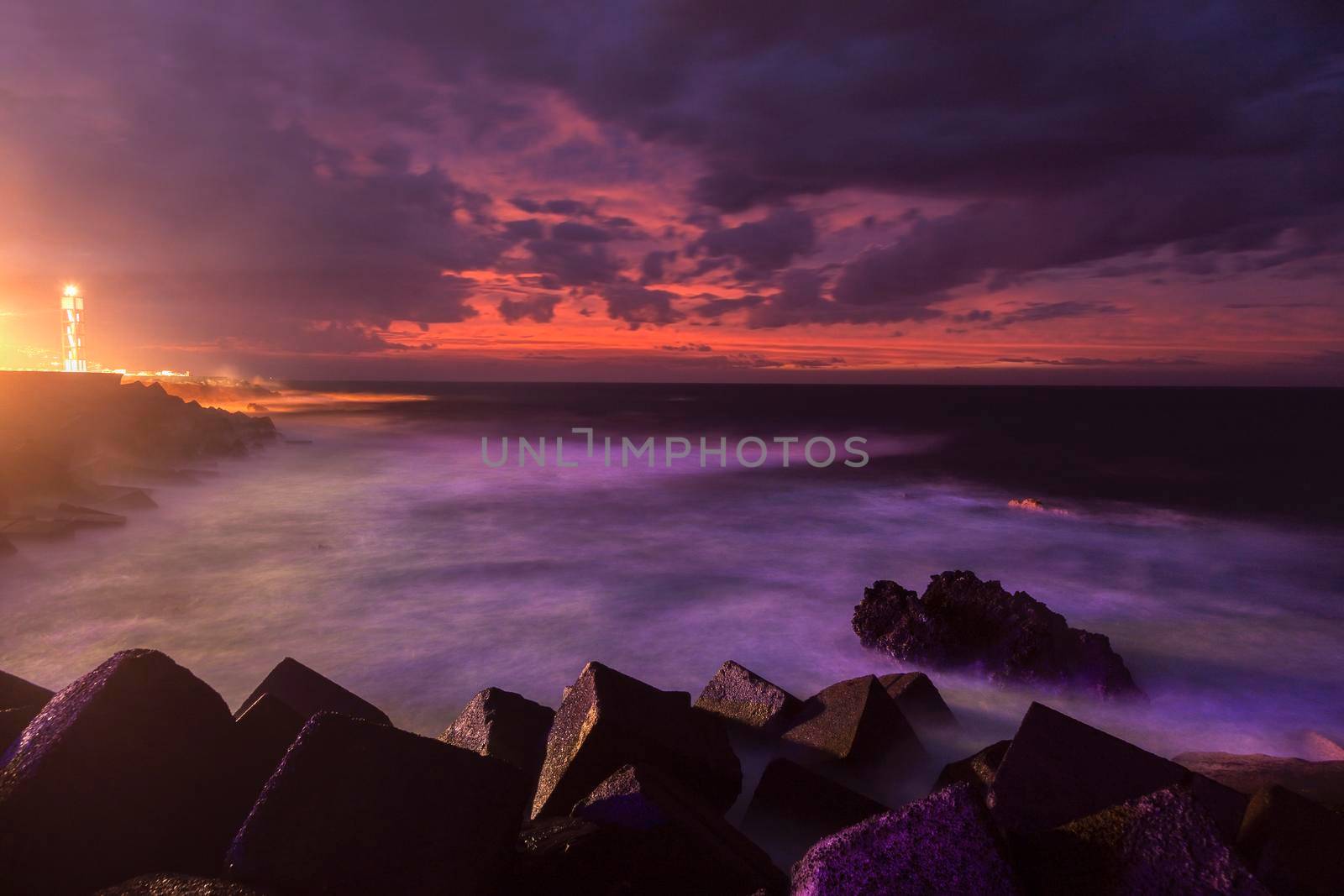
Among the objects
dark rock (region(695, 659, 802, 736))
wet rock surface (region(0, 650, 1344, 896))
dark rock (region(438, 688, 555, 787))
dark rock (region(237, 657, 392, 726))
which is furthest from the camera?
dark rock (region(695, 659, 802, 736))

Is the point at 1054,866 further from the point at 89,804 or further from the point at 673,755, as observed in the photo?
the point at 89,804

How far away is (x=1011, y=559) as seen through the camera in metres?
13.2

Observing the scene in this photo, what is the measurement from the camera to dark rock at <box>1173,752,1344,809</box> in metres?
4.28

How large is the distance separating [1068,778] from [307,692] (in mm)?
4852

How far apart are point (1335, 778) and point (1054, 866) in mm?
3527

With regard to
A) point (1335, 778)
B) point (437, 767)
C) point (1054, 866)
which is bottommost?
point (1335, 778)

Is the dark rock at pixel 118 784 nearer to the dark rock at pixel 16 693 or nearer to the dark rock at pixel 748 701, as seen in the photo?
the dark rock at pixel 16 693

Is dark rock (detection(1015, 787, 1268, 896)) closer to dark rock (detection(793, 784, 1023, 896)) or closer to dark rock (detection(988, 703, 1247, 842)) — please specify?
dark rock (detection(793, 784, 1023, 896))

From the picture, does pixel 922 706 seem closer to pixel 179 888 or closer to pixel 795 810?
pixel 795 810

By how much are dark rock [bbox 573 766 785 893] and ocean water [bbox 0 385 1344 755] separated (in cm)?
341

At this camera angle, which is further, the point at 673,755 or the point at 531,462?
the point at 531,462

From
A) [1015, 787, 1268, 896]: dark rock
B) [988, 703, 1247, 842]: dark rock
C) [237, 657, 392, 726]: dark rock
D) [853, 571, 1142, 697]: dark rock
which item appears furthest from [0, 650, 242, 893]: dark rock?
[853, 571, 1142, 697]: dark rock

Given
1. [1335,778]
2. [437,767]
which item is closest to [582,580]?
[437,767]

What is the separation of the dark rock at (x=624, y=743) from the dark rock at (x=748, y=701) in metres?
0.90
